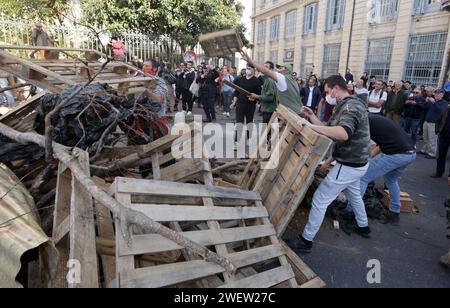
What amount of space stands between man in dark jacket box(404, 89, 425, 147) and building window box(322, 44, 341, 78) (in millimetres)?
11358

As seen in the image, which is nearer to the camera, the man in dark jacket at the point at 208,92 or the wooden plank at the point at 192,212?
the wooden plank at the point at 192,212

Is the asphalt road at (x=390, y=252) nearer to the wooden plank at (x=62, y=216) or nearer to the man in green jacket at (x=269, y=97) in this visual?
the wooden plank at (x=62, y=216)

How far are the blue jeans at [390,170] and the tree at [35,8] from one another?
667 inches

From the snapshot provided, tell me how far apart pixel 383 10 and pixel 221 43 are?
15574 mm

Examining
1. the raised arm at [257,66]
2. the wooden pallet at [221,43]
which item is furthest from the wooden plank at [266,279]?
the wooden pallet at [221,43]

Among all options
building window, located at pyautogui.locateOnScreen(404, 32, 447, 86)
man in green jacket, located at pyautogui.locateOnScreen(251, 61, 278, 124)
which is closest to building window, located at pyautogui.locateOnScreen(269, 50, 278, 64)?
building window, located at pyautogui.locateOnScreen(404, 32, 447, 86)

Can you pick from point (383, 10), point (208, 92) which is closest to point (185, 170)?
point (208, 92)

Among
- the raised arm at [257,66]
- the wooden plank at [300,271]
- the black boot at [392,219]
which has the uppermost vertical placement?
the raised arm at [257,66]

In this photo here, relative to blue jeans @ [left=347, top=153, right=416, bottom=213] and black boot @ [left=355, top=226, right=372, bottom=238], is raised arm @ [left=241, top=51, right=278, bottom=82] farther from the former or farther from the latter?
black boot @ [left=355, top=226, right=372, bottom=238]

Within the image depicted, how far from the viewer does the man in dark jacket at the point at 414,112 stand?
8.80 m

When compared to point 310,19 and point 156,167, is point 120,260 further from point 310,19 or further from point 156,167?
point 310,19

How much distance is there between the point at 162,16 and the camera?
586 inches

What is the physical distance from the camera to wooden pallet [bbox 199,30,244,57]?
4300mm

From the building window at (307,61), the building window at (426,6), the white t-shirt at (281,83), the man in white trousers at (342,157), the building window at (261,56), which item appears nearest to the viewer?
the man in white trousers at (342,157)
